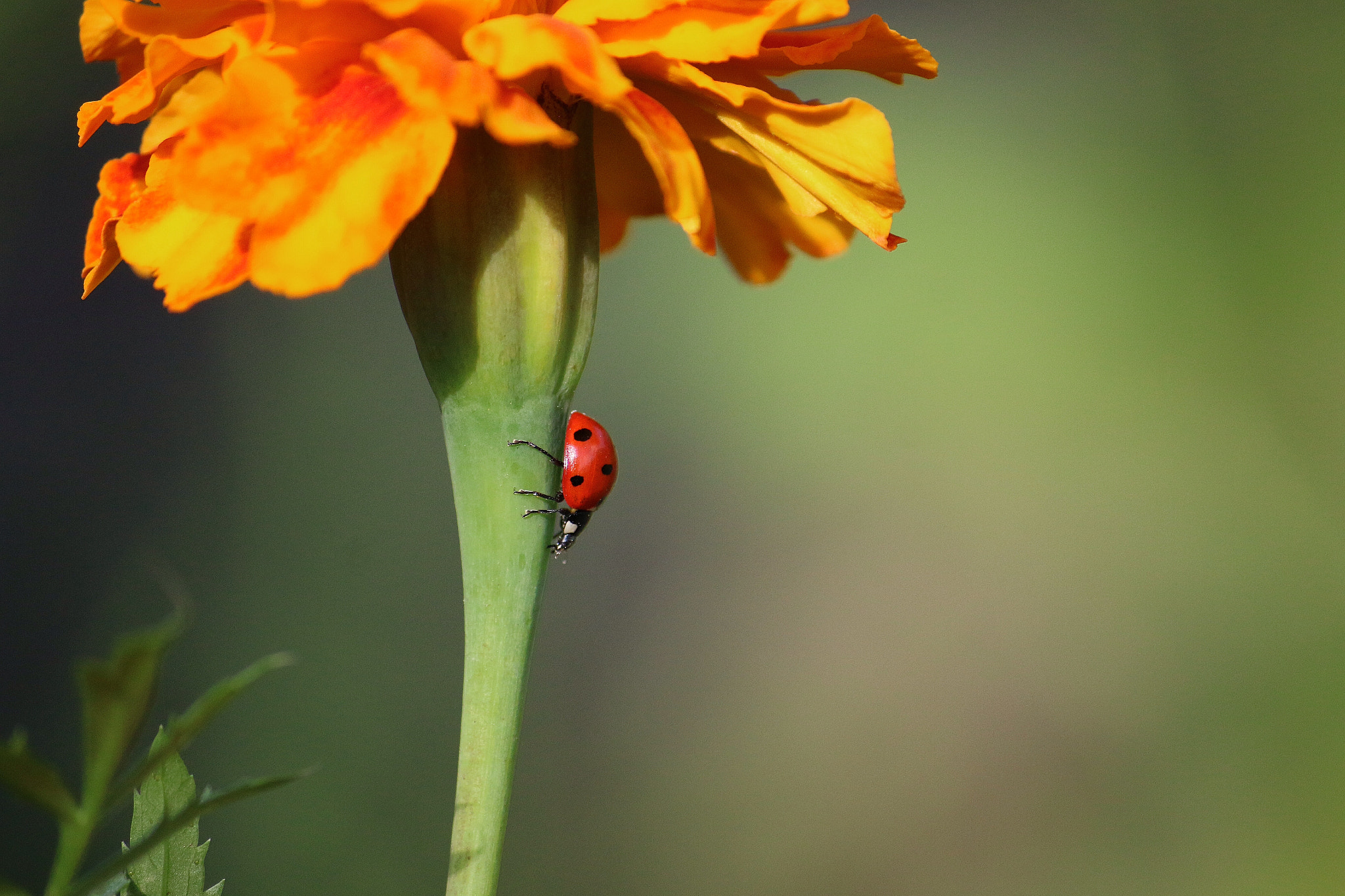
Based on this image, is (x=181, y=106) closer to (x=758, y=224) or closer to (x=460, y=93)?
(x=460, y=93)

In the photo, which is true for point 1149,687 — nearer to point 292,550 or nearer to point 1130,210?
point 1130,210

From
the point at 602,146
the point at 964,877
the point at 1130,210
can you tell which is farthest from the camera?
the point at 1130,210

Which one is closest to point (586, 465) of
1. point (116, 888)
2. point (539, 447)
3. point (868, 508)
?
point (539, 447)

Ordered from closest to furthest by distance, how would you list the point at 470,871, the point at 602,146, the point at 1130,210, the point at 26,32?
the point at 470,871 < the point at 602,146 < the point at 26,32 < the point at 1130,210

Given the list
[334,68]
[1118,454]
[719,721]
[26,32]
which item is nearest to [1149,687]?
[1118,454]

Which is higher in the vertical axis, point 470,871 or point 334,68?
point 334,68
